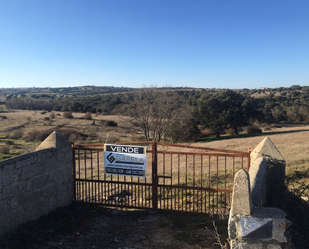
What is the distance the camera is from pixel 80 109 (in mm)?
53281

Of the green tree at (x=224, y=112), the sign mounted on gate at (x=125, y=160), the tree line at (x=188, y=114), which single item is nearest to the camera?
the sign mounted on gate at (x=125, y=160)

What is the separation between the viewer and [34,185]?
5.25 metres

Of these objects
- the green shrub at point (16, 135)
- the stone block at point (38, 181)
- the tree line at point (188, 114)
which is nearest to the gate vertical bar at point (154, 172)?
the stone block at point (38, 181)

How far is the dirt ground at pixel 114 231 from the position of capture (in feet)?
15.0

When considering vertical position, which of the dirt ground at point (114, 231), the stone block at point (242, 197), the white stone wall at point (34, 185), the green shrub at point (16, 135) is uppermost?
the stone block at point (242, 197)

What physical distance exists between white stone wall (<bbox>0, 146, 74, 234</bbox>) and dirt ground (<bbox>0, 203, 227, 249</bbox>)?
0.71ft

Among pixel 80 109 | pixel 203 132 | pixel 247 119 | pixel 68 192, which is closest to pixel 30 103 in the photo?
pixel 80 109

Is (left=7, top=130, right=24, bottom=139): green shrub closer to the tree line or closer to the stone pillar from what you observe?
the tree line

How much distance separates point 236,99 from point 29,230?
32172 mm

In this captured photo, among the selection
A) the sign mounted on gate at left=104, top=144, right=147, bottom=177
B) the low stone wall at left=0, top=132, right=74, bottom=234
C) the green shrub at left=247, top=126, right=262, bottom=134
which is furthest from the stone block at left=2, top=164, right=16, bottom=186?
the green shrub at left=247, top=126, right=262, bottom=134

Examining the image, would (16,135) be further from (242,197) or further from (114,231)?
(242,197)

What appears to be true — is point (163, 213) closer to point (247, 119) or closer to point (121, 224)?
point (121, 224)

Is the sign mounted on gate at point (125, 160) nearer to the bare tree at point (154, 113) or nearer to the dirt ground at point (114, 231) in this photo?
the dirt ground at point (114, 231)

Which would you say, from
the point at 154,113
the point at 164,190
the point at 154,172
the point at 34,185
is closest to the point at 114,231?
the point at 154,172
